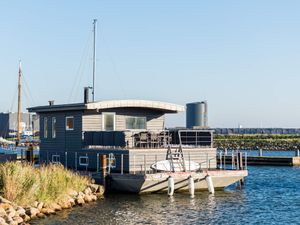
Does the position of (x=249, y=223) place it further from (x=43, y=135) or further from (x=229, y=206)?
(x=43, y=135)

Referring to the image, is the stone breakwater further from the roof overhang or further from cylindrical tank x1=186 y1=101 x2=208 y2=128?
cylindrical tank x1=186 y1=101 x2=208 y2=128

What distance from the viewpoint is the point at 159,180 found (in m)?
27.8

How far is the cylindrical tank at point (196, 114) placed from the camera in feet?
159

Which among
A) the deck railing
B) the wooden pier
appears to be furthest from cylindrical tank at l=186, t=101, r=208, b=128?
the deck railing

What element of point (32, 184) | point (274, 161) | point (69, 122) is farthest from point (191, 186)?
point (274, 161)

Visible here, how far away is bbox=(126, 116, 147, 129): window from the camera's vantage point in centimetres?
3378

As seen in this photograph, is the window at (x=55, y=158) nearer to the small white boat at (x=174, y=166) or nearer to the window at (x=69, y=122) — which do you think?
the window at (x=69, y=122)

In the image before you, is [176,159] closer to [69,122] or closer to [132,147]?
[132,147]

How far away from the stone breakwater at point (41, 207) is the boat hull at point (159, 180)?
1.08m

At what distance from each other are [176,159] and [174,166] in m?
0.68

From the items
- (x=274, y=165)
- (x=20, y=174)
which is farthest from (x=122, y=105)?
(x=274, y=165)

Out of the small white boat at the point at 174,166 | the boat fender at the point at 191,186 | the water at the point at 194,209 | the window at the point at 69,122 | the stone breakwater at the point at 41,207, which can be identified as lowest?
the water at the point at 194,209

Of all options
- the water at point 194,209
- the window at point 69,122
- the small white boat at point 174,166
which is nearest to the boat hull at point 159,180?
the water at point 194,209

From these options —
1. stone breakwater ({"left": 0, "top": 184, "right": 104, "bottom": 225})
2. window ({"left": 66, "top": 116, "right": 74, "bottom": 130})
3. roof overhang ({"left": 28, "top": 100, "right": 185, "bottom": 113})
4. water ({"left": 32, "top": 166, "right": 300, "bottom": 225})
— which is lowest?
water ({"left": 32, "top": 166, "right": 300, "bottom": 225})
